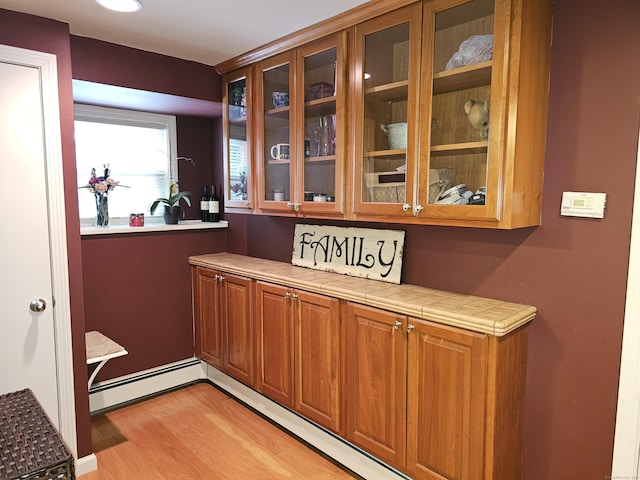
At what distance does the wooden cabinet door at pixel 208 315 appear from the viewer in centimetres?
303

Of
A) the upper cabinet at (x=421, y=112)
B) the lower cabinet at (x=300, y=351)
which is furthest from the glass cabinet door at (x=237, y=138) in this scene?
the lower cabinet at (x=300, y=351)

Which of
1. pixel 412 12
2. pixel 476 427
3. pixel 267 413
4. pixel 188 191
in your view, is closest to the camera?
pixel 476 427

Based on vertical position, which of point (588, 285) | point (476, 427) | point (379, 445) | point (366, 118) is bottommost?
point (379, 445)

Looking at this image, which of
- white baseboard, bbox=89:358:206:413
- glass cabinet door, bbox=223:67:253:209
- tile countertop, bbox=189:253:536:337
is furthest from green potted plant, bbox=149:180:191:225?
white baseboard, bbox=89:358:206:413

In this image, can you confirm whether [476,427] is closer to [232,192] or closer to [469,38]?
[469,38]

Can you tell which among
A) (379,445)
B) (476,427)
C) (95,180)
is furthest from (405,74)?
(95,180)

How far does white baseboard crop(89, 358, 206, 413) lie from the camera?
9.55 feet

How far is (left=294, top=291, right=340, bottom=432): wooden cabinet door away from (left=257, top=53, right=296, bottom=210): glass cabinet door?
632mm

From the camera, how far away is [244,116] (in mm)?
2828

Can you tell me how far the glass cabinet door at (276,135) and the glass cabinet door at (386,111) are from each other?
0.49 m

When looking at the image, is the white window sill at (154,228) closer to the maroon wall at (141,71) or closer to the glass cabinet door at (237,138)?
the glass cabinet door at (237,138)

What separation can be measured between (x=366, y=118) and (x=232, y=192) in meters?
1.24

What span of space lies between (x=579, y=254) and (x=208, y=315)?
2.35m

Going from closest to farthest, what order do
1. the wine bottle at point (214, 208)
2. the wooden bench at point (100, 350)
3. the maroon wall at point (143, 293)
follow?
the wooden bench at point (100, 350), the maroon wall at point (143, 293), the wine bottle at point (214, 208)
